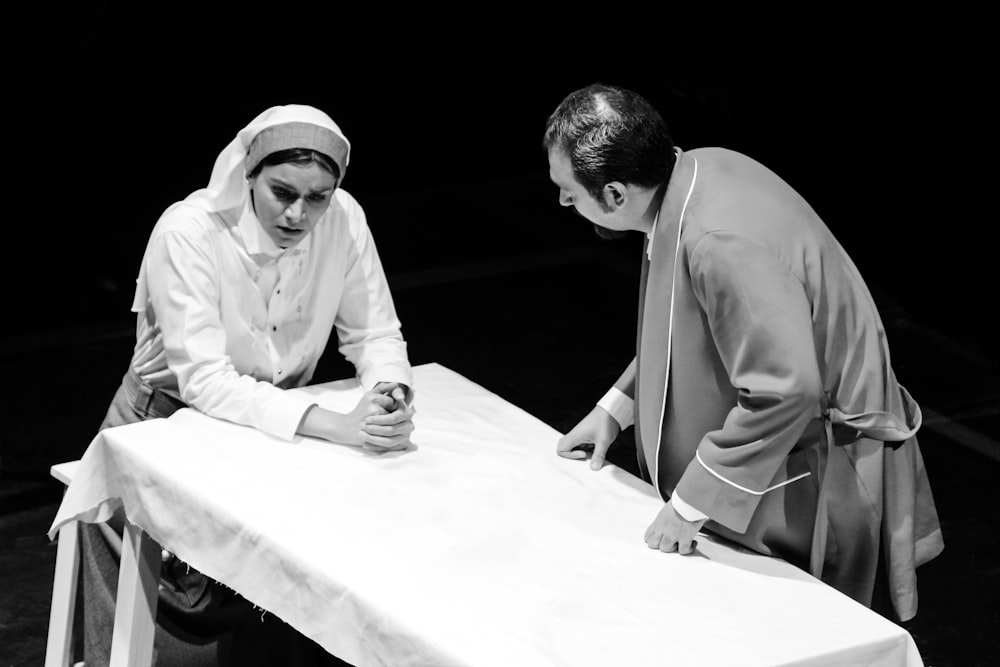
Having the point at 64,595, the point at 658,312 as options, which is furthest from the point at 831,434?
the point at 64,595

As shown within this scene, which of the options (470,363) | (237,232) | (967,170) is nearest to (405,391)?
(237,232)

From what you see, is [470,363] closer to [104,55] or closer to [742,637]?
[104,55]

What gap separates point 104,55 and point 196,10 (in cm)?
41

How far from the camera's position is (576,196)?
265 centimetres

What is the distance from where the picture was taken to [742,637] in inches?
93.9

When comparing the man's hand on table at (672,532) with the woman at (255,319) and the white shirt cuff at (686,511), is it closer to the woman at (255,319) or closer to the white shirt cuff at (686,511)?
the white shirt cuff at (686,511)

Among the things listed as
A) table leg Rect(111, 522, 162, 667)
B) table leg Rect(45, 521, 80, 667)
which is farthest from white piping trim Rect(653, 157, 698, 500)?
table leg Rect(45, 521, 80, 667)

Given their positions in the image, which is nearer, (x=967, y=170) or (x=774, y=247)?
(x=774, y=247)

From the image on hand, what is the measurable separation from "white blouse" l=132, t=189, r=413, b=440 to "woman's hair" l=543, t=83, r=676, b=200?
2.90 ft

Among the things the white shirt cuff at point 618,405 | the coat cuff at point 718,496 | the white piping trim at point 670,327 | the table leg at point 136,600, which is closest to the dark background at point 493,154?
the white shirt cuff at point 618,405

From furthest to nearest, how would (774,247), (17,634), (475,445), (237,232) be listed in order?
(17,634)
(237,232)
(475,445)
(774,247)

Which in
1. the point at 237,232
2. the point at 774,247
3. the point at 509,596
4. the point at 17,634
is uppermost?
the point at 774,247

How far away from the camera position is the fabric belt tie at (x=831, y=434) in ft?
8.82

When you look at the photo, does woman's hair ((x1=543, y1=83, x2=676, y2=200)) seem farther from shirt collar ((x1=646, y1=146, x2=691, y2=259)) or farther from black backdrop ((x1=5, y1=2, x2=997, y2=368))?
black backdrop ((x1=5, y1=2, x2=997, y2=368))
